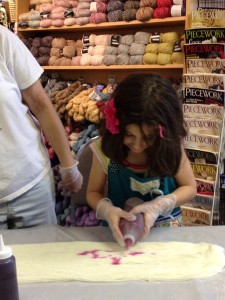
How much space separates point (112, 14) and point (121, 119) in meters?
1.59

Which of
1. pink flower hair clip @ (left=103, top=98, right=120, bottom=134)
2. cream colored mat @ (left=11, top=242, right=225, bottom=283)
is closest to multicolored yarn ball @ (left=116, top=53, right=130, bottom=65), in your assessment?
pink flower hair clip @ (left=103, top=98, right=120, bottom=134)

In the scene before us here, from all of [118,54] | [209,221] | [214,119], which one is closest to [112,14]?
[118,54]

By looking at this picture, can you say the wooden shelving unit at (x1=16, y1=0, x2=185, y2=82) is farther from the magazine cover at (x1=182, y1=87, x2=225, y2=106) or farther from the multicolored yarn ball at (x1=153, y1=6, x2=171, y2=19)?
the magazine cover at (x1=182, y1=87, x2=225, y2=106)

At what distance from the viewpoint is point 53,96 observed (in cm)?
275

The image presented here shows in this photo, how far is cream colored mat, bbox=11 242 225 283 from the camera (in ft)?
2.81

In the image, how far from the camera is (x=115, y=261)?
0.92 m

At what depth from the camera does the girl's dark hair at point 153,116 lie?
1062mm

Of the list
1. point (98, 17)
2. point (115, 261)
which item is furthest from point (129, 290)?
point (98, 17)

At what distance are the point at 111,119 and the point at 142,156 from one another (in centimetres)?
21

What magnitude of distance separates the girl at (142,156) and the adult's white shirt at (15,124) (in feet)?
0.71

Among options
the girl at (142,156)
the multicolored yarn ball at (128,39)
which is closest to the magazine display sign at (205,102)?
the multicolored yarn ball at (128,39)

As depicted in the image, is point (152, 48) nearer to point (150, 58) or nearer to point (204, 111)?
point (150, 58)

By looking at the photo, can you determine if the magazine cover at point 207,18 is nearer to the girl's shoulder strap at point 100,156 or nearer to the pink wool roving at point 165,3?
the pink wool roving at point 165,3

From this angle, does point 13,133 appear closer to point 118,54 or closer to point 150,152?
point 150,152
